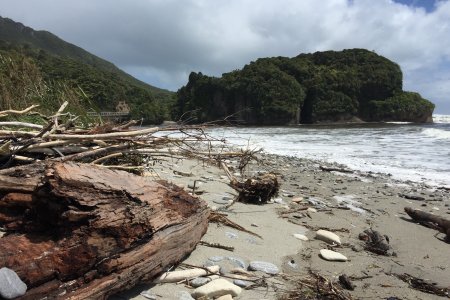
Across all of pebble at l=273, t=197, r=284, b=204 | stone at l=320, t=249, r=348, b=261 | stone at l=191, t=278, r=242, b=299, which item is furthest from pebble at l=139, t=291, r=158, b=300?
pebble at l=273, t=197, r=284, b=204

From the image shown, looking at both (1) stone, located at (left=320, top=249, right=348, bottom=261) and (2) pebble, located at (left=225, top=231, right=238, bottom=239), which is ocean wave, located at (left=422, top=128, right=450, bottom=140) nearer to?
(1) stone, located at (left=320, top=249, right=348, bottom=261)

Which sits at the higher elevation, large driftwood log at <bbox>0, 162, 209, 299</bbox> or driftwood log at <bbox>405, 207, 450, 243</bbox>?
large driftwood log at <bbox>0, 162, 209, 299</bbox>

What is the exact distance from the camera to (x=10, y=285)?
1.73m

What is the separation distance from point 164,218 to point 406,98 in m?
93.4

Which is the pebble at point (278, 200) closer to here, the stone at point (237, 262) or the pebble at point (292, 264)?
the pebble at point (292, 264)

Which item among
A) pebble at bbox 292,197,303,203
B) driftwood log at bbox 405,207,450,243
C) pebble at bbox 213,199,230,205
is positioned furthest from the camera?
pebble at bbox 292,197,303,203

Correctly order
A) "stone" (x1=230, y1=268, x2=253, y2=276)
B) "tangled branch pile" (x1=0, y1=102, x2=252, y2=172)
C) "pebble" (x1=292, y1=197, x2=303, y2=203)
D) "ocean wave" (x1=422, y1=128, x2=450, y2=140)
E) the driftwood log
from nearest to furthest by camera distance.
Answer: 1. "stone" (x1=230, y1=268, x2=253, y2=276)
2. "tangled branch pile" (x1=0, y1=102, x2=252, y2=172)
3. the driftwood log
4. "pebble" (x1=292, y1=197, x2=303, y2=203)
5. "ocean wave" (x1=422, y1=128, x2=450, y2=140)

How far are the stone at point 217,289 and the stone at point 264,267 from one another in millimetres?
429

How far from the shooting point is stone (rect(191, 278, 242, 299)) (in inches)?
96.8

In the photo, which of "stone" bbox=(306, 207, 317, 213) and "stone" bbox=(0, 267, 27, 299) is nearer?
"stone" bbox=(0, 267, 27, 299)

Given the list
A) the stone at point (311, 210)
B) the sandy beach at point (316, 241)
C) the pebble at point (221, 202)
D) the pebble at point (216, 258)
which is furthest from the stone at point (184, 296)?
the stone at point (311, 210)

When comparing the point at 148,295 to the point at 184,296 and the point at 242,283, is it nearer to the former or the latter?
the point at 184,296

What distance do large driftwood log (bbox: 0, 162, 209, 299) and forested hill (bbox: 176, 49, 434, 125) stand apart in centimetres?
7718

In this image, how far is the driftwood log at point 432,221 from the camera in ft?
16.2
